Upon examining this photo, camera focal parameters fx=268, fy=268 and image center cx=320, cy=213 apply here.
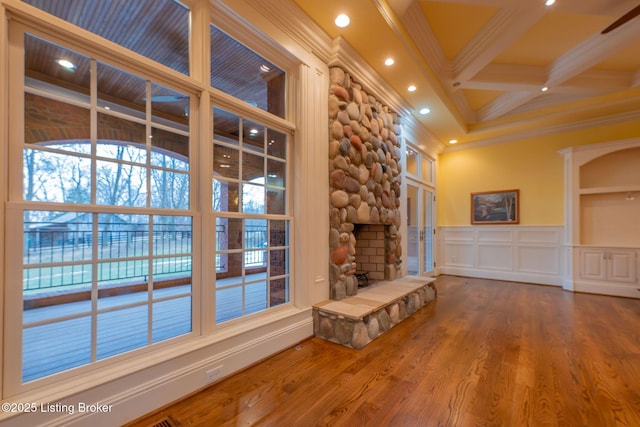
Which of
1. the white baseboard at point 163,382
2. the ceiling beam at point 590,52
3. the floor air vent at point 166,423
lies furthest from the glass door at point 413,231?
the floor air vent at point 166,423

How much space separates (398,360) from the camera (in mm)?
2254

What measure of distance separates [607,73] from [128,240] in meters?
6.38

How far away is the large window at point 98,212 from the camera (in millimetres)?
1391

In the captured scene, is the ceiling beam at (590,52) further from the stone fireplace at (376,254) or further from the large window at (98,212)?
the large window at (98,212)

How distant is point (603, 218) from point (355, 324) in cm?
533

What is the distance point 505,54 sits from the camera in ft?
12.5

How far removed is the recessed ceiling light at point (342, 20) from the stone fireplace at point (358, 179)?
0.44 metres

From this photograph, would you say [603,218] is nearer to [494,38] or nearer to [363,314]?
[494,38]

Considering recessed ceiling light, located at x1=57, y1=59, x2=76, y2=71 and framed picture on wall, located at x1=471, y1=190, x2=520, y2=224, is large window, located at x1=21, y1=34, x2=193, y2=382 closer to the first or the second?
recessed ceiling light, located at x1=57, y1=59, x2=76, y2=71

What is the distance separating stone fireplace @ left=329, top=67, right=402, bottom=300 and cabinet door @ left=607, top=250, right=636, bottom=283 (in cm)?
368

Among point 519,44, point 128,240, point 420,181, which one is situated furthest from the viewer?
point 420,181

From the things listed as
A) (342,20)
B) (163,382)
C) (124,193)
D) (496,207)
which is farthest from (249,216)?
(496,207)

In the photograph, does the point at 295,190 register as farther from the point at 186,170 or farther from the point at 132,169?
the point at 132,169

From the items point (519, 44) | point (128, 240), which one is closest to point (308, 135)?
point (128, 240)
